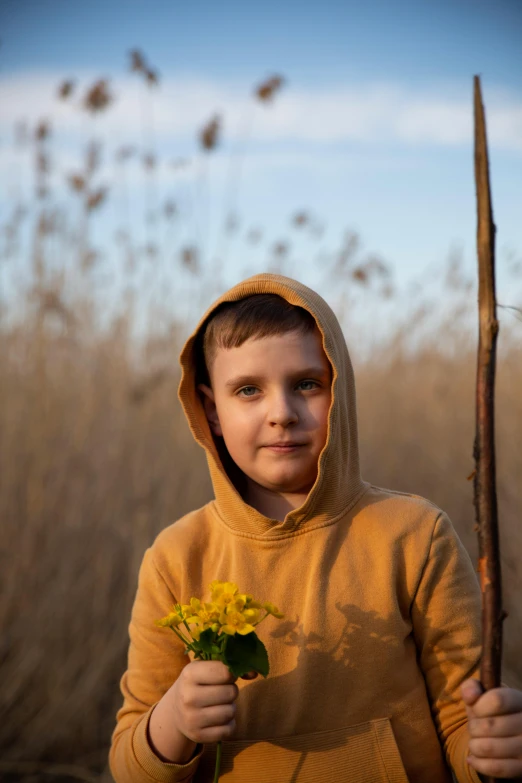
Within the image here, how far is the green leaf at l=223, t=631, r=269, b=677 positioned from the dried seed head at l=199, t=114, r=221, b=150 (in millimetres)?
2715

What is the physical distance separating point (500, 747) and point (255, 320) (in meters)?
0.86

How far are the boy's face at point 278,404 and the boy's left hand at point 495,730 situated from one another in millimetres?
517

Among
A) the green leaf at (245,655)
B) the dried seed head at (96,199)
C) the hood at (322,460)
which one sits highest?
the dried seed head at (96,199)

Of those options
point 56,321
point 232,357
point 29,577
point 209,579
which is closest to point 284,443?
point 232,357

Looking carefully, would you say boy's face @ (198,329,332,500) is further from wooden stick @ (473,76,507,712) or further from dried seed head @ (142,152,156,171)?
dried seed head @ (142,152,156,171)

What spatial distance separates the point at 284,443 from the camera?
1.51m

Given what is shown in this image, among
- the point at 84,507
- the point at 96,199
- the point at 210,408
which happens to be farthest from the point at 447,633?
the point at 96,199

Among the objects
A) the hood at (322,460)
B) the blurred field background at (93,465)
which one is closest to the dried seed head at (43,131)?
the blurred field background at (93,465)

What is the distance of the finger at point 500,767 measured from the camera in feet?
4.00

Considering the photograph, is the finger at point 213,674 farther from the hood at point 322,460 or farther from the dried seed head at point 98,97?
the dried seed head at point 98,97

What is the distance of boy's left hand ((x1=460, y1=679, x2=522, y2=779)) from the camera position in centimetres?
121

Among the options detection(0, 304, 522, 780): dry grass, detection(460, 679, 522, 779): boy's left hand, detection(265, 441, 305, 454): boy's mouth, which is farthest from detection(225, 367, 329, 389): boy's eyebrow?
detection(0, 304, 522, 780): dry grass

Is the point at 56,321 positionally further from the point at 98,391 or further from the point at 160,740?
the point at 160,740

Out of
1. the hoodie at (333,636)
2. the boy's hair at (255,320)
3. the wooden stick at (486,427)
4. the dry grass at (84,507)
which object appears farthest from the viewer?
the dry grass at (84,507)
